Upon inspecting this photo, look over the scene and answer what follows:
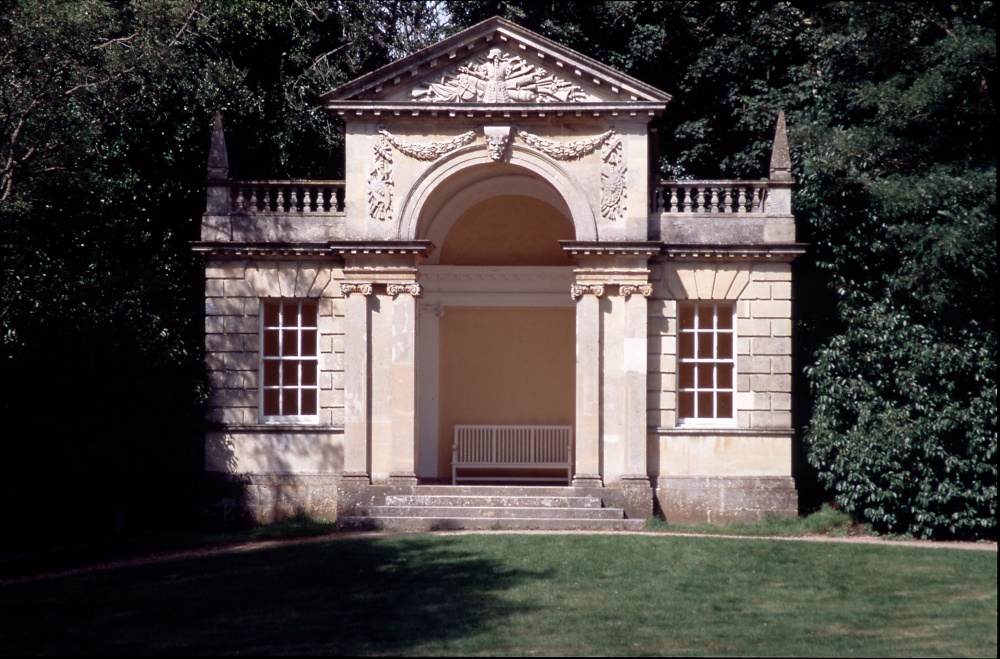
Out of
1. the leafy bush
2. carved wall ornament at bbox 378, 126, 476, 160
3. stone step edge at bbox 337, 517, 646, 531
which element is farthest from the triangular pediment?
stone step edge at bbox 337, 517, 646, 531

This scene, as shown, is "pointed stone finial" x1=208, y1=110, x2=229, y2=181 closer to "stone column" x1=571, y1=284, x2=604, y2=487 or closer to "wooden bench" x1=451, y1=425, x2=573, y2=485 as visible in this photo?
"stone column" x1=571, y1=284, x2=604, y2=487

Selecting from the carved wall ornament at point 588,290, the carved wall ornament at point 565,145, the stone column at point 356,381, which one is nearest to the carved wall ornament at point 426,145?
the carved wall ornament at point 565,145

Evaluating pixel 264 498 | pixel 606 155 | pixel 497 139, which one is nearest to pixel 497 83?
pixel 497 139

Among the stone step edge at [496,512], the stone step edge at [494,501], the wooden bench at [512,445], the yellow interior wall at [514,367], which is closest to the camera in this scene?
the stone step edge at [496,512]

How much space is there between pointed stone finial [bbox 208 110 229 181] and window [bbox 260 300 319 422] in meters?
2.47

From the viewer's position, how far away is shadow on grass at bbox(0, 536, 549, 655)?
13.6 meters

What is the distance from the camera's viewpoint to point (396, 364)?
877 inches

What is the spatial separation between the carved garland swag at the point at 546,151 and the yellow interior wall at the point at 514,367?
450 cm

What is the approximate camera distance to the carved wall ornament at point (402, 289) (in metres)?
22.2

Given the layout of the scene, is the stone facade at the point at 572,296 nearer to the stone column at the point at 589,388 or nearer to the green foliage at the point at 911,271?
the stone column at the point at 589,388

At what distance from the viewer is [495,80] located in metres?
22.2

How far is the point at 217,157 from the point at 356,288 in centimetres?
360

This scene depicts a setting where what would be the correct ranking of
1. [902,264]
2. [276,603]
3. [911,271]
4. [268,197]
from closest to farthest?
1. [276,603]
2. [911,271]
3. [902,264]
4. [268,197]

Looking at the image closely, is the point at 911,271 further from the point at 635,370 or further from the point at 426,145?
the point at 426,145
